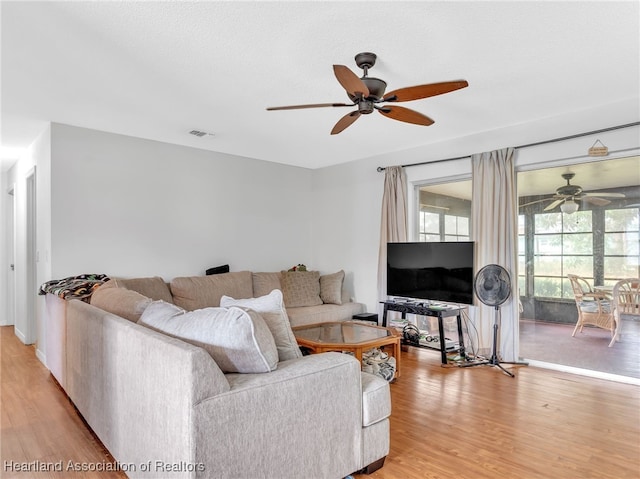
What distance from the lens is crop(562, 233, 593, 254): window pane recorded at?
4.01 m

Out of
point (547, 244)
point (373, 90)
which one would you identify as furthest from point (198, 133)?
point (547, 244)

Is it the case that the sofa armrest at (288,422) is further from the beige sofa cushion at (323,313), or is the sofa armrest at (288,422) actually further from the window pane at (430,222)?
the window pane at (430,222)

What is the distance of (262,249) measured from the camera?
5.87m

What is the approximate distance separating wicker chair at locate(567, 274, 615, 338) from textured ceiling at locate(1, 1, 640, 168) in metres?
1.49

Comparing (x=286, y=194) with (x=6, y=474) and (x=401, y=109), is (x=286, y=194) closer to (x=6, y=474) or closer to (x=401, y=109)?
(x=401, y=109)

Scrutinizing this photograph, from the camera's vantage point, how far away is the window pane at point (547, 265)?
4.21 m

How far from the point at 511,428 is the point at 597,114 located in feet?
9.54

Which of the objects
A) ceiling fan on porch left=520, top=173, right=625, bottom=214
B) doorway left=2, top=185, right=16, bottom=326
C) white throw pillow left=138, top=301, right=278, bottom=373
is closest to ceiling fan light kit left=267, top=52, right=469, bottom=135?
white throw pillow left=138, top=301, right=278, bottom=373

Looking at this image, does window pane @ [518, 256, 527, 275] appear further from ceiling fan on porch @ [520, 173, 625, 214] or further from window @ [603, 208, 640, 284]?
window @ [603, 208, 640, 284]

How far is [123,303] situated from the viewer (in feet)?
8.34

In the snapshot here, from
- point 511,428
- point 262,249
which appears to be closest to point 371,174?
point 262,249

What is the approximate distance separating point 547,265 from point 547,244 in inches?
8.5

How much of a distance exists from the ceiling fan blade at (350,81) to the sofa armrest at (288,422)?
5.07ft

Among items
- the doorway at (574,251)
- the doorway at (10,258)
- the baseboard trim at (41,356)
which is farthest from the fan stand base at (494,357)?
the doorway at (10,258)
